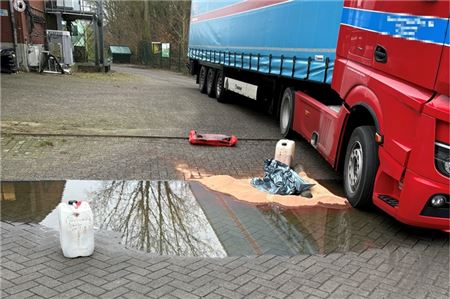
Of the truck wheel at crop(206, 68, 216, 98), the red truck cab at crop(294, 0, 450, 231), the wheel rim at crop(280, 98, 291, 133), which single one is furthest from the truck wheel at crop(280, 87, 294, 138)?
the truck wheel at crop(206, 68, 216, 98)

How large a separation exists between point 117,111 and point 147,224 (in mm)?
7583

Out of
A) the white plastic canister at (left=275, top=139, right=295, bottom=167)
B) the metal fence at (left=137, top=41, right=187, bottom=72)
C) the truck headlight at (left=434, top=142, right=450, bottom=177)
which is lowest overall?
the metal fence at (left=137, top=41, right=187, bottom=72)

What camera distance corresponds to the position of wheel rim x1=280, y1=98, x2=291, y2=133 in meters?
8.91

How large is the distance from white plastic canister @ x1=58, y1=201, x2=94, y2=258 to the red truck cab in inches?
118

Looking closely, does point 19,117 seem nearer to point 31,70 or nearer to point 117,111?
point 117,111

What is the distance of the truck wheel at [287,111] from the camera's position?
28.2 ft

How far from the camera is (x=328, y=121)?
6.40 meters

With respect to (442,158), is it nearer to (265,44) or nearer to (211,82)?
(265,44)

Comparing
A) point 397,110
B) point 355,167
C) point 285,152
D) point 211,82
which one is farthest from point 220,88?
point 397,110

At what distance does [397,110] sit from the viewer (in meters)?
4.31

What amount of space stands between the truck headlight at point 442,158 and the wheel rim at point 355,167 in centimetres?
121

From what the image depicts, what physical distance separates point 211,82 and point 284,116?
7385 mm

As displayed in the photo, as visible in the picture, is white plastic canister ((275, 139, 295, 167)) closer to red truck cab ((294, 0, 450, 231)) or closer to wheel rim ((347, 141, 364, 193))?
red truck cab ((294, 0, 450, 231))

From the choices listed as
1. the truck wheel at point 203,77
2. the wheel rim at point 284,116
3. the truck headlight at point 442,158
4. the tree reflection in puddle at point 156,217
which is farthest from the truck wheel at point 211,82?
the truck headlight at point 442,158
